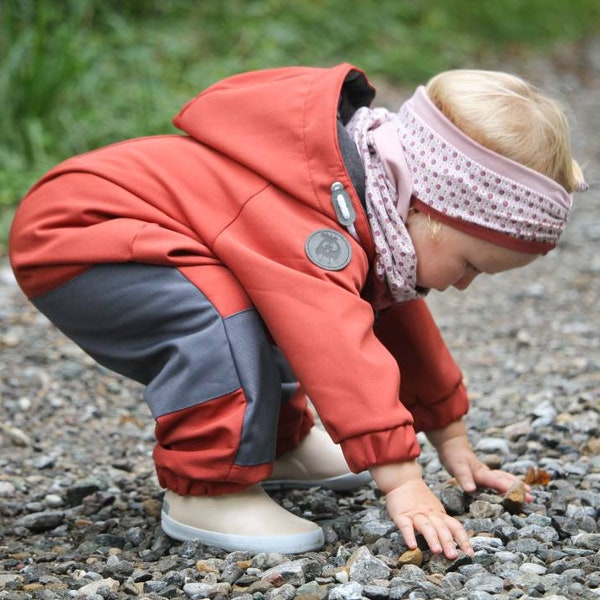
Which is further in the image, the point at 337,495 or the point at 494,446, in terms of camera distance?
the point at 494,446

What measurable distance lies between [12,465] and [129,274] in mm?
884

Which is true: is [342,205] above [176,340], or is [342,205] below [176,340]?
above

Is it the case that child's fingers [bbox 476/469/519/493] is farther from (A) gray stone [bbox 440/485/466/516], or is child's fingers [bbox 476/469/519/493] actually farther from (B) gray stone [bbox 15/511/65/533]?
(B) gray stone [bbox 15/511/65/533]

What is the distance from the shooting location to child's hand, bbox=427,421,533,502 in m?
2.45

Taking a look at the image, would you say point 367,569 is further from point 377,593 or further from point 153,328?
point 153,328

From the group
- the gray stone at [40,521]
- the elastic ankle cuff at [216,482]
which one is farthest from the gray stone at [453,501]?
the gray stone at [40,521]

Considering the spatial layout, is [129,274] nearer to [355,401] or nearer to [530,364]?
[355,401]

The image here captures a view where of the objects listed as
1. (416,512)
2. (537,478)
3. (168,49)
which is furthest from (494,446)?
(168,49)

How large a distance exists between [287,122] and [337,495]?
0.91 metres

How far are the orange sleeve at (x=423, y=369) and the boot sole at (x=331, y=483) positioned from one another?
0.19m

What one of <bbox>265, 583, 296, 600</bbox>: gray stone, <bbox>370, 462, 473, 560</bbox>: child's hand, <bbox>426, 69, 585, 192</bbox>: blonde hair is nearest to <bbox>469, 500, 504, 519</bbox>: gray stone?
<bbox>370, 462, 473, 560</bbox>: child's hand

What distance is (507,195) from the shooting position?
217cm

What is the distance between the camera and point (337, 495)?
8.55ft

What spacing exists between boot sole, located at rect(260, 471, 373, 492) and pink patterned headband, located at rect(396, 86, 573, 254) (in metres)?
0.72
